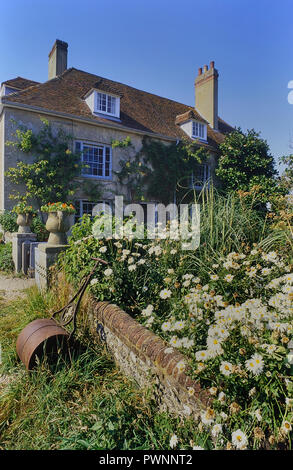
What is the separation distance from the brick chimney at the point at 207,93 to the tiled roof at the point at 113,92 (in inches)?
32.8

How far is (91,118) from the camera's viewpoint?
11.9 m

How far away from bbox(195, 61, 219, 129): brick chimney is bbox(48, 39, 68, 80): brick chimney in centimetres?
893

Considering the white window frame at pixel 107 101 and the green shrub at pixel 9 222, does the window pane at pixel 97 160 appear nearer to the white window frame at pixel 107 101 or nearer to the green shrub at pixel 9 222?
the white window frame at pixel 107 101

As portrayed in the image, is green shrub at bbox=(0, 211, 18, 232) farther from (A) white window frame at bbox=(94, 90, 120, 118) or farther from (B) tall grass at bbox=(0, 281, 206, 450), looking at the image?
(B) tall grass at bbox=(0, 281, 206, 450)

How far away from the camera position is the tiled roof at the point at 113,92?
11.3 metres

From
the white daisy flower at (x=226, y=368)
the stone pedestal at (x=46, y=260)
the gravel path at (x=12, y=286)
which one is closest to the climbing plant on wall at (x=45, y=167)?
the gravel path at (x=12, y=286)

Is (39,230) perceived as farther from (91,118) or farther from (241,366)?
(241,366)

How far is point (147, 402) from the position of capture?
1999mm

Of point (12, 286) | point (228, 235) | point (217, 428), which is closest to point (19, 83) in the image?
point (12, 286)

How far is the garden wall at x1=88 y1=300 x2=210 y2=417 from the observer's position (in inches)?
67.5

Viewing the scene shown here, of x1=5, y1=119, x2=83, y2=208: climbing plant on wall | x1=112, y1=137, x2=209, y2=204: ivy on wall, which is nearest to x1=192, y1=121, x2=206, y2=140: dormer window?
x1=112, y1=137, x2=209, y2=204: ivy on wall

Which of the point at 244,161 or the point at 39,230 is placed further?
the point at 244,161

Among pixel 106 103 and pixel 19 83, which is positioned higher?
pixel 19 83

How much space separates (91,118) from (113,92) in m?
1.98
